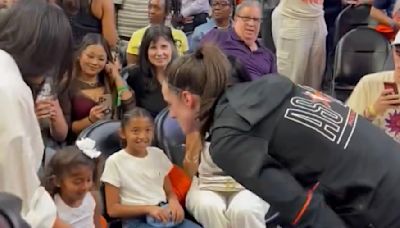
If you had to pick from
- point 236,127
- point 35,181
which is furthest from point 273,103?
point 35,181

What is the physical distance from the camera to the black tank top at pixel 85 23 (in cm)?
473

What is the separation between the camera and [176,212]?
12.3ft

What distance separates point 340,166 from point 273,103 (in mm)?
242

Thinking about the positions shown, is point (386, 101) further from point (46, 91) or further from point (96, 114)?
point (46, 91)

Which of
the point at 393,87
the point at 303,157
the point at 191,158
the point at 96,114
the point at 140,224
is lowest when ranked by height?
the point at 140,224

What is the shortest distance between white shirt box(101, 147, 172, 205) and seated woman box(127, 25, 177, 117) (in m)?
0.61

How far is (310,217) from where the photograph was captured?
210 cm

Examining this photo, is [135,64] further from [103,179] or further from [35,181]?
[35,181]

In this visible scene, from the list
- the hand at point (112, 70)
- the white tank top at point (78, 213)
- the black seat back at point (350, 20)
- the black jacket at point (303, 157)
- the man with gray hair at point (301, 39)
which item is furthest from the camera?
the black seat back at point (350, 20)

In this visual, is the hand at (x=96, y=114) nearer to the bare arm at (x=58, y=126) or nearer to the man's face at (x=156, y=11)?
the bare arm at (x=58, y=126)

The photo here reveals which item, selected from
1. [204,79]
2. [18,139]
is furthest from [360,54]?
[18,139]

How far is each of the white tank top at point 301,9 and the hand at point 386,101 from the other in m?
1.90

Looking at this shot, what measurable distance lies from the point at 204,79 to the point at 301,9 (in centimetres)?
338

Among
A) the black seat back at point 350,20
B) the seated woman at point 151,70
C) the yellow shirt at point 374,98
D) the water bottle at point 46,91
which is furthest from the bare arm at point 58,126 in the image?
the black seat back at point 350,20
